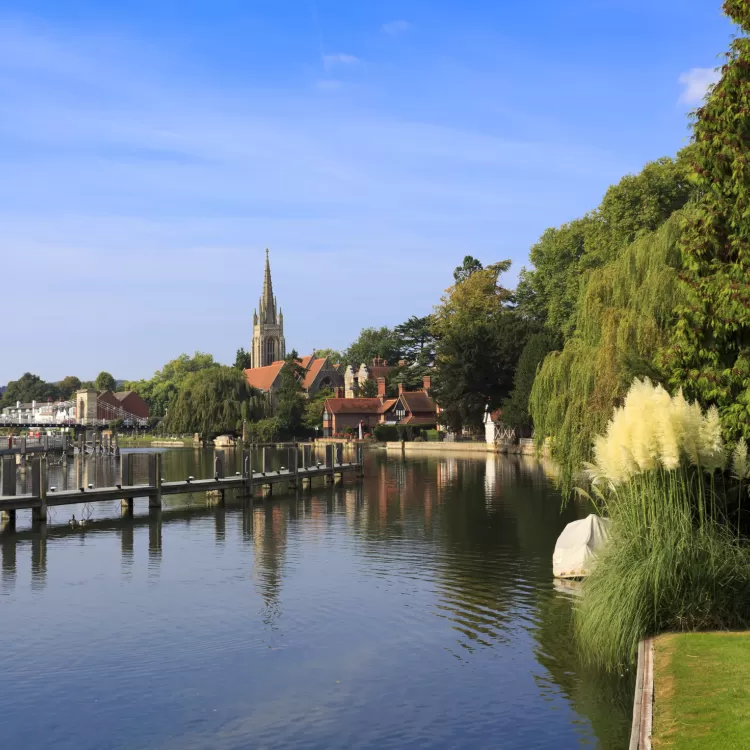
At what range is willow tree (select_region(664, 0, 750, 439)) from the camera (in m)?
16.5

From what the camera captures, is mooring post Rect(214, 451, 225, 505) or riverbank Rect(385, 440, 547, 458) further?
riverbank Rect(385, 440, 547, 458)

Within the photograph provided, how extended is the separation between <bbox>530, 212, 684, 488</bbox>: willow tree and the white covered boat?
457 centimetres

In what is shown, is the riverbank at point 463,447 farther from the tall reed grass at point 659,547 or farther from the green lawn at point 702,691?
the green lawn at point 702,691

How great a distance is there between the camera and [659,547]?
13383 mm

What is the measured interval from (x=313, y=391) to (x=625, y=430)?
137 metres

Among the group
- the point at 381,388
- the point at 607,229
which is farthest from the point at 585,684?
the point at 381,388

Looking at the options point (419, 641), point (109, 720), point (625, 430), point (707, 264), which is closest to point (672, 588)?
point (625, 430)

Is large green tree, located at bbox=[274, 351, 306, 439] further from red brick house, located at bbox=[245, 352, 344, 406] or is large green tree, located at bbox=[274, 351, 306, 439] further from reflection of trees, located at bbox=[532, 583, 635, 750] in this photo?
reflection of trees, located at bbox=[532, 583, 635, 750]

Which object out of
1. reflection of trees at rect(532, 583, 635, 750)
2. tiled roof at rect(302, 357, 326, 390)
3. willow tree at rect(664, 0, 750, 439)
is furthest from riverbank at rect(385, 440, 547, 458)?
reflection of trees at rect(532, 583, 635, 750)

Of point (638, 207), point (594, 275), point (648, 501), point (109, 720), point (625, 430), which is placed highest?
point (638, 207)

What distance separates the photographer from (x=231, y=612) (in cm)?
1856

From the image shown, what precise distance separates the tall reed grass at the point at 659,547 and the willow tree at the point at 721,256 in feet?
9.20

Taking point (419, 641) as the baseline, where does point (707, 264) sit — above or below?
above

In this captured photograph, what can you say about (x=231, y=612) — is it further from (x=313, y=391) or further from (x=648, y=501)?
(x=313, y=391)
